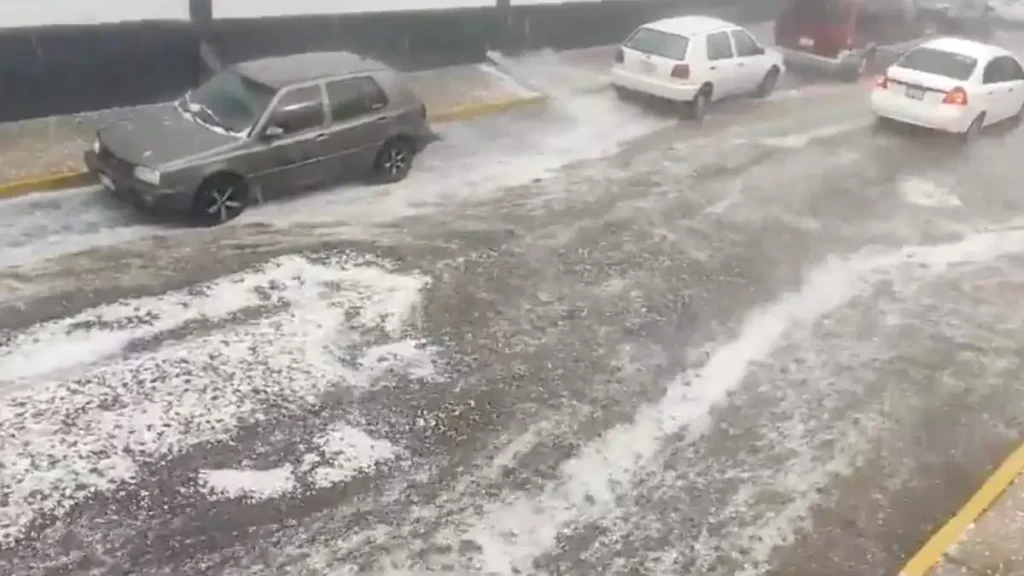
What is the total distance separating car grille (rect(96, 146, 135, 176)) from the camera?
35.3 ft

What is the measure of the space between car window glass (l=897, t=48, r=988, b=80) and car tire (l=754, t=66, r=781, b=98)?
238 cm

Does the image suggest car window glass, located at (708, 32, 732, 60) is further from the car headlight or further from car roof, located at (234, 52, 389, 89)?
the car headlight

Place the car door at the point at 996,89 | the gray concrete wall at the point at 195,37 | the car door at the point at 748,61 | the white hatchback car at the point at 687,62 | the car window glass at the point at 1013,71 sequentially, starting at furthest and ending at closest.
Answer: the car door at the point at 748,61
the car window glass at the point at 1013,71
the car door at the point at 996,89
the white hatchback car at the point at 687,62
the gray concrete wall at the point at 195,37

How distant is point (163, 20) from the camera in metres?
14.5

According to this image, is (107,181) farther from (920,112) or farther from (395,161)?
(920,112)

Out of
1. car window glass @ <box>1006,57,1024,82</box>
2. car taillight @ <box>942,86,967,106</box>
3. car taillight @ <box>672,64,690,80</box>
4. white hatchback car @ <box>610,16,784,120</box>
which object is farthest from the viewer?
car window glass @ <box>1006,57,1024,82</box>

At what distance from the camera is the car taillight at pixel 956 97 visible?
16.6 metres

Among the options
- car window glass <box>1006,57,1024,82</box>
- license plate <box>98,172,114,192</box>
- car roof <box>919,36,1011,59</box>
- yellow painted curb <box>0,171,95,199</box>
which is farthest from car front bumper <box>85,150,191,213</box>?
car window glass <box>1006,57,1024,82</box>

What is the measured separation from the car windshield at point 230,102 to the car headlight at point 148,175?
111 centimetres

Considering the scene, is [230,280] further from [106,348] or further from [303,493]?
[303,493]

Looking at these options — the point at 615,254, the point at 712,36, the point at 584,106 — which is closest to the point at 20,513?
the point at 615,254

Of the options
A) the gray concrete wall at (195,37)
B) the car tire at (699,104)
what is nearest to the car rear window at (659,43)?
the car tire at (699,104)

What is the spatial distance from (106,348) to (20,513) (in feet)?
7.24

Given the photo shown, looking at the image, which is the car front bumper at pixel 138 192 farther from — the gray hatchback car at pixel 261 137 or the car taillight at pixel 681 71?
the car taillight at pixel 681 71
